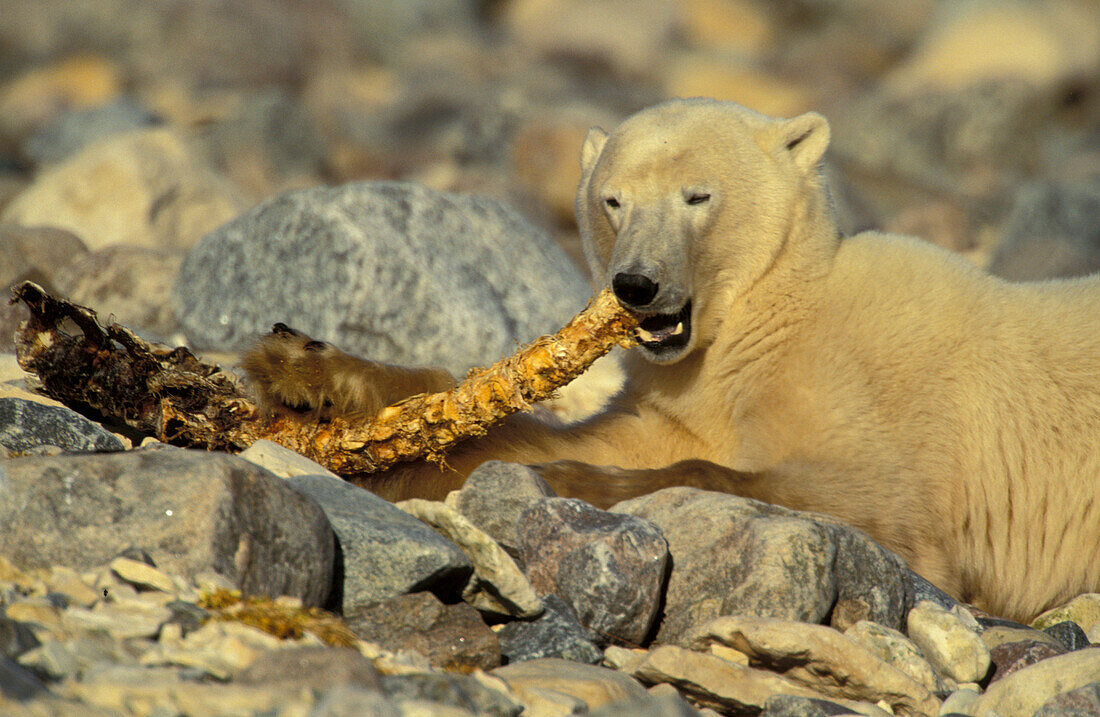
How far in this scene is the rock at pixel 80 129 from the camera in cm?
1465

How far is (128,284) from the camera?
244 inches

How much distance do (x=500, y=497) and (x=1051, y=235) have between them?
285 inches

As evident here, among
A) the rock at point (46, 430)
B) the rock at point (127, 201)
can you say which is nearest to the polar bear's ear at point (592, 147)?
the rock at point (46, 430)

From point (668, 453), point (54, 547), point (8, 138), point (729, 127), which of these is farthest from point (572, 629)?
point (8, 138)

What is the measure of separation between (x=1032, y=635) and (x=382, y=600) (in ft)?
5.80

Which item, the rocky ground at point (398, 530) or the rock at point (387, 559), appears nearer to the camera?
the rocky ground at point (398, 530)

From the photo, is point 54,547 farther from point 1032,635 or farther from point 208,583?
point 1032,635

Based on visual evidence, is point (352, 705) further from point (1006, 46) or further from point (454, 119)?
point (1006, 46)

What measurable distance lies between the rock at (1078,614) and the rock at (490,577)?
1.79 meters

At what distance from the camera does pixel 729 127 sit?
388 centimetres

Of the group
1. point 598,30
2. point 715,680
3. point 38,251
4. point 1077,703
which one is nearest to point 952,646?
point 1077,703

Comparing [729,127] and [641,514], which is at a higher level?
[729,127]

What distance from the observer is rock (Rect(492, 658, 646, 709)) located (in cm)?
213

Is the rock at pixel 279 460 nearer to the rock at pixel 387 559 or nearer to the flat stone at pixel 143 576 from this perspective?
the rock at pixel 387 559
